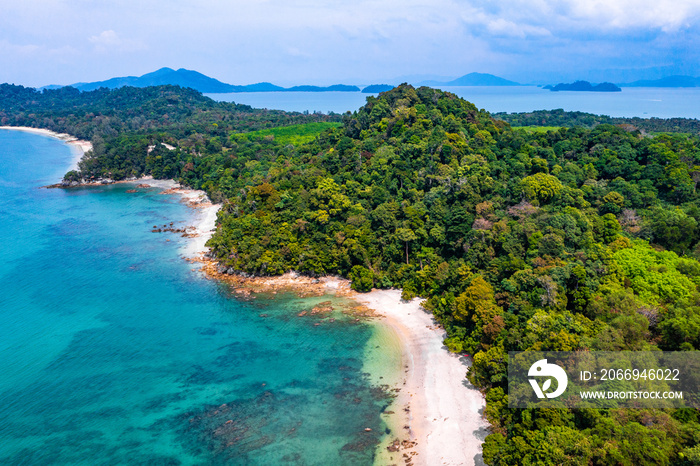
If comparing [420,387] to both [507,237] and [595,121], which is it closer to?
[507,237]

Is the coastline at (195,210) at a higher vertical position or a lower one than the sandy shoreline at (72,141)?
lower

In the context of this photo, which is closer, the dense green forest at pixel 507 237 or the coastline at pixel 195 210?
the dense green forest at pixel 507 237

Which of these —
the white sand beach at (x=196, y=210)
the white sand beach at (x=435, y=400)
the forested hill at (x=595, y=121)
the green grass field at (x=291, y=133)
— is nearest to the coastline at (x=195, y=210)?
the white sand beach at (x=196, y=210)

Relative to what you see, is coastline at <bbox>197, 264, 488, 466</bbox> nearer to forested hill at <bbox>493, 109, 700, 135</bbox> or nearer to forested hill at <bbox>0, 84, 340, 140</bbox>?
forested hill at <bbox>493, 109, 700, 135</bbox>

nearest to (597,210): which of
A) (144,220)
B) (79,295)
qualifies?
(79,295)

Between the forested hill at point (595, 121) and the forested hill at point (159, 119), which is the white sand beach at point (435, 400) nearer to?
the forested hill at point (595, 121)

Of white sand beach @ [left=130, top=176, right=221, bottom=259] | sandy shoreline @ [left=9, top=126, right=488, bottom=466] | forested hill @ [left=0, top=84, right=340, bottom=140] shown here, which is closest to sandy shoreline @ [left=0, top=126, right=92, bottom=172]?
forested hill @ [left=0, top=84, right=340, bottom=140]
